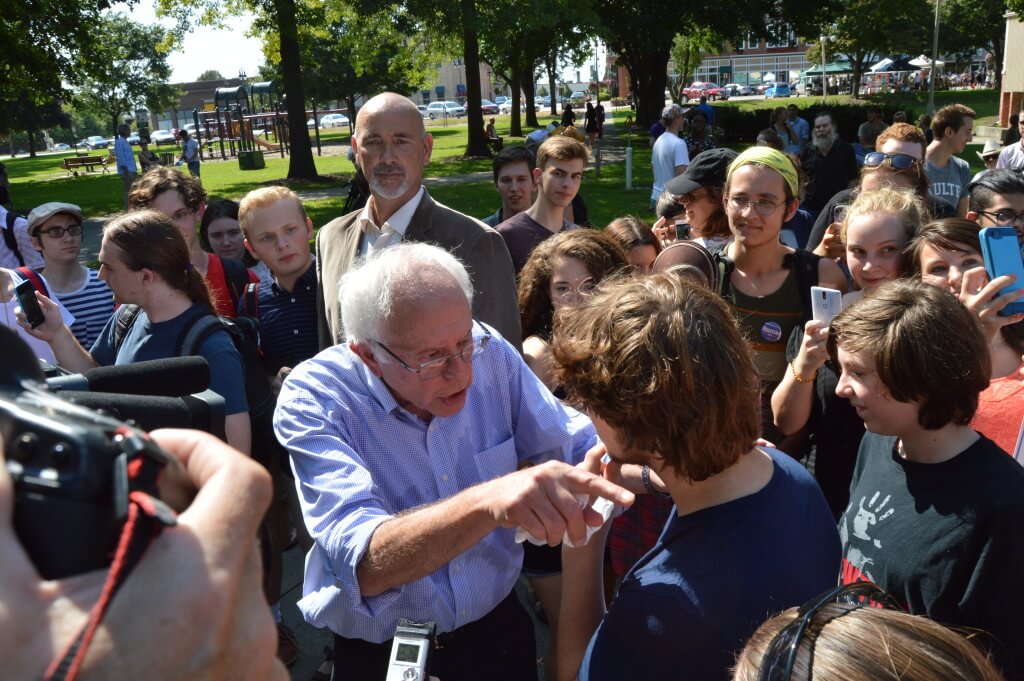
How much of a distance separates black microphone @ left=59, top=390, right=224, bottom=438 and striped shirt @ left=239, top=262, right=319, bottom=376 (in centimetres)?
269

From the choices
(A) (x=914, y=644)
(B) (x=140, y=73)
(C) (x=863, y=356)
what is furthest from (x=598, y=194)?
(B) (x=140, y=73)

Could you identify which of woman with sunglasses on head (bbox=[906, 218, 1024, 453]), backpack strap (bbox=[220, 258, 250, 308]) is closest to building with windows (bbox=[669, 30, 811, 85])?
backpack strap (bbox=[220, 258, 250, 308])

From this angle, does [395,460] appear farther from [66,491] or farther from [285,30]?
[285,30]

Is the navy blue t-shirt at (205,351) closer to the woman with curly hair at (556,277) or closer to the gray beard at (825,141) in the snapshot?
the woman with curly hair at (556,277)

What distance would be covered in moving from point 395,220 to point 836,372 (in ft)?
6.62

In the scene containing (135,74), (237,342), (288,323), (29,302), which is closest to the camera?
(29,302)

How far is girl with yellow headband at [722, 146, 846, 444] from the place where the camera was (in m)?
3.43

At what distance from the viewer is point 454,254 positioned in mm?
3551

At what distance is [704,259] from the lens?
11.6 ft

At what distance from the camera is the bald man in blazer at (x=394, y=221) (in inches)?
137

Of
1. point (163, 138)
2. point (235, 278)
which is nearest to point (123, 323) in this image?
point (235, 278)

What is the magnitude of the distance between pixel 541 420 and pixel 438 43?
85.8 feet

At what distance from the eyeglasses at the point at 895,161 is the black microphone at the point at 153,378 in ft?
15.4

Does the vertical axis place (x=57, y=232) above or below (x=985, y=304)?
above
